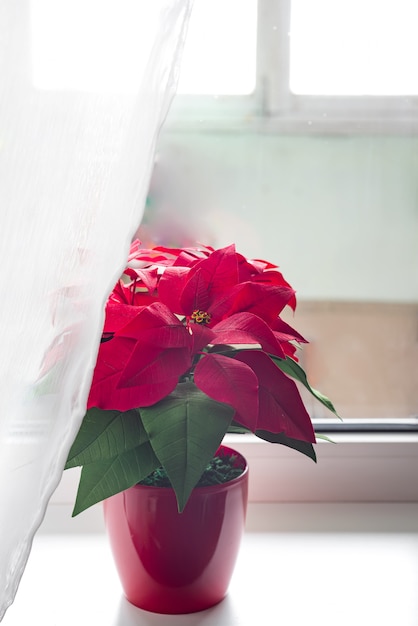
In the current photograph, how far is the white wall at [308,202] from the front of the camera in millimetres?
1009

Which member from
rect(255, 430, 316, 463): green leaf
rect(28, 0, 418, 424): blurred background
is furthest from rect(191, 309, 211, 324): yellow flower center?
rect(28, 0, 418, 424): blurred background

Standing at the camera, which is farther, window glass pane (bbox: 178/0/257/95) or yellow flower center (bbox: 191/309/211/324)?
window glass pane (bbox: 178/0/257/95)

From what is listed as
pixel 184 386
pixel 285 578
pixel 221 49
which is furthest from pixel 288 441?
Answer: pixel 221 49

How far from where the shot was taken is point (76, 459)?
20.5 inches

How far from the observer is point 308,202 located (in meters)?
1.02

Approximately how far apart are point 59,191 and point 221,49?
655 millimetres

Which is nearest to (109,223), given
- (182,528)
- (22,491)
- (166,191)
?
(22,491)

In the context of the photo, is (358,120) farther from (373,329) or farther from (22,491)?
(22,491)

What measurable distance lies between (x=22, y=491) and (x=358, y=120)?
806 millimetres

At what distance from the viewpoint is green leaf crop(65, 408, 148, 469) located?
20.6 inches

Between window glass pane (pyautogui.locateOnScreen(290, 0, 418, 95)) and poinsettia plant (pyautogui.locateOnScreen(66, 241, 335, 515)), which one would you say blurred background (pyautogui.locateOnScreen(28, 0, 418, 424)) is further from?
poinsettia plant (pyautogui.locateOnScreen(66, 241, 335, 515))

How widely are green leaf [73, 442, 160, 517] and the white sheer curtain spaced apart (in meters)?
0.12

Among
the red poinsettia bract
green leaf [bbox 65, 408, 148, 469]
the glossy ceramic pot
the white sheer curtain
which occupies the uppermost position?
the white sheer curtain

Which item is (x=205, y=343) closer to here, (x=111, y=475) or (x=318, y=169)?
(x=111, y=475)
